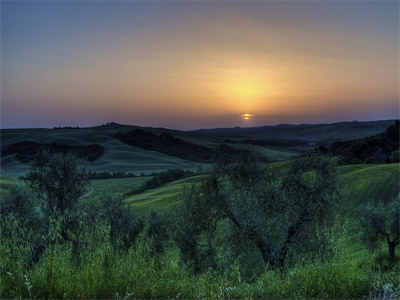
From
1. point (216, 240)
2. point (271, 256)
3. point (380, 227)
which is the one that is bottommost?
point (380, 227)

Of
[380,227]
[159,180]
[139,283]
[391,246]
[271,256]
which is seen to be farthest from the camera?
[159,180]

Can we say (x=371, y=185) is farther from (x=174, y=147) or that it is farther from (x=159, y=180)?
(x=174, y=147)

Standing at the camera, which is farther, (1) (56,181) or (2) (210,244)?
(1) (56,181)

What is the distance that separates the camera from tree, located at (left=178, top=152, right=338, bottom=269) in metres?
17.2

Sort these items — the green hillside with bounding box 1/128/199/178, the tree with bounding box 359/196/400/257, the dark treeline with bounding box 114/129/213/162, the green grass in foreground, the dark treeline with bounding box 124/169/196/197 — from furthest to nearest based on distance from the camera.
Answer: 1. the dark treeline with bounding box 114/129/213/162
2. the green hillside with bounding box 1/128/199/178
3. the dark treeline with bounding box 124/169/196/197
4. the tree with bounding box 359/196/400/257
5. the green grass in foreground

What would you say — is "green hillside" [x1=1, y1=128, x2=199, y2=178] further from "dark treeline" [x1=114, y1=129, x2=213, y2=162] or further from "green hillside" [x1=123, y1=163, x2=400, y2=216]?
"green hillside" [x1=123, y1=163, x2=400, y2=216]

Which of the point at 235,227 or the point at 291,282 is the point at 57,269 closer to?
the point at 291,282

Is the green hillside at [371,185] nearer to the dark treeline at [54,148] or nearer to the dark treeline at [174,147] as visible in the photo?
the dark treeline at [54,148]

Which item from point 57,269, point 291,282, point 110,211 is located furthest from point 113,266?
point 110,211

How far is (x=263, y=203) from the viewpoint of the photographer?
18.6m

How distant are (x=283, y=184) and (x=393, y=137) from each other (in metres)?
89.8

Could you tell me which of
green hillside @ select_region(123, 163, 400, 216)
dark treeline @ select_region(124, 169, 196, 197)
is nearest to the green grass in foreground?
green hillside @ select_region(123, 163, 400, 216)

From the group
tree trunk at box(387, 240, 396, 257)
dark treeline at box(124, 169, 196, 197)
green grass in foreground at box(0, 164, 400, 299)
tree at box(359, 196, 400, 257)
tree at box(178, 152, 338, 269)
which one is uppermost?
green grass in foreground at box(0, 164, 400, 299)

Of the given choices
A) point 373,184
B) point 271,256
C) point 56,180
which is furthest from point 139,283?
point 373,184
